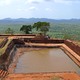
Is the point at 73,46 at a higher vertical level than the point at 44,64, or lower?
higher

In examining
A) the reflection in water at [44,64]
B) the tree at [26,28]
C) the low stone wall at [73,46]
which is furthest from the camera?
the tree at [26,28]

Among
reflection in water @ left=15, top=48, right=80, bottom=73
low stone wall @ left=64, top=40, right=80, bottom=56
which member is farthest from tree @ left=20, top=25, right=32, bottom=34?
reflection in water @ left=15, top=48, right=80, bottom=73

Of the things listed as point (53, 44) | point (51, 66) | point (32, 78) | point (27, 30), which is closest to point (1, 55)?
point (51, 66)

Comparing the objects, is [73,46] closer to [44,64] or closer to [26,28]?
[44,64]

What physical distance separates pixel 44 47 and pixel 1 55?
796 centimetres

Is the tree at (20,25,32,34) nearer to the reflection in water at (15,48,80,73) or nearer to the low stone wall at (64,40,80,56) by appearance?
the low stone wall at (64,40,80,56)

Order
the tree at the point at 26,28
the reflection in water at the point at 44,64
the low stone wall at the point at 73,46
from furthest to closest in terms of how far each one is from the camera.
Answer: the tree at the point at 26,28 < the low stone wall at the point at 73,46 < the reflection in water at the point at 44,64

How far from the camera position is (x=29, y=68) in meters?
12.9

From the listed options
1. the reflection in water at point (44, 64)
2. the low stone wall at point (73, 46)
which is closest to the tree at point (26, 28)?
the low stone wall at point (73, 46)

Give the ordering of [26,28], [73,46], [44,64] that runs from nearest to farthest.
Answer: [44,64] < [73,46] < [26,28]

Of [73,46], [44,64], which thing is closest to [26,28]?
[73,46]

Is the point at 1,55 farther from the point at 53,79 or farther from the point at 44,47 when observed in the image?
the point at 44,47

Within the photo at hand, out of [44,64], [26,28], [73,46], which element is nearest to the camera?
[44,64]

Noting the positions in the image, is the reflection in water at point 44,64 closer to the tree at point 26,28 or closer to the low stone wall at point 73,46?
the low stone wall at point 73,46
